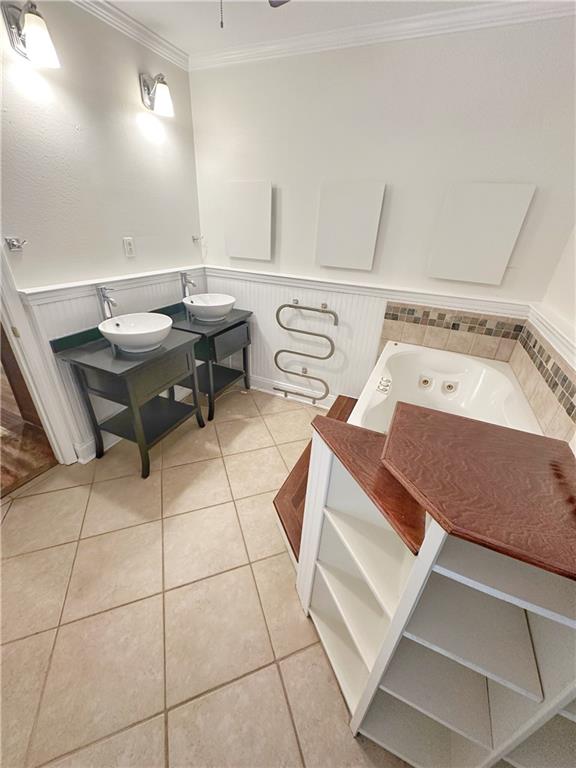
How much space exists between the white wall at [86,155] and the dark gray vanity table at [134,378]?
46 centimetres

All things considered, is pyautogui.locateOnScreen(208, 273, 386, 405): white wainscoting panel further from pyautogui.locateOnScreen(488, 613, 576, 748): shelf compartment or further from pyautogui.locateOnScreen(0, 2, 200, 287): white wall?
pyautogui.locateOnScreen(488, 613, 576, 748): shelf compartment

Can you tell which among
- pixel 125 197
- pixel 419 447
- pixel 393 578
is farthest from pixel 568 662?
pixel 125 197

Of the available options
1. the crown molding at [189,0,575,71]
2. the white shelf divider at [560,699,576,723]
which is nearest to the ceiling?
the crown molding at [189,0,575,71]

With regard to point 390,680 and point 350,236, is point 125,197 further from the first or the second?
point 390,680

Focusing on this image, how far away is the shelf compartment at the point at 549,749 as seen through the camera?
1.99ft

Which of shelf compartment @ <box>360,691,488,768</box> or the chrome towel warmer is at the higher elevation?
the chrome towel warmer

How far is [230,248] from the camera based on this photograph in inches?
91.6

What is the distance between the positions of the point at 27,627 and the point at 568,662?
166 cm

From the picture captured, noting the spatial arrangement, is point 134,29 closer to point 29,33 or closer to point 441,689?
point 29,33

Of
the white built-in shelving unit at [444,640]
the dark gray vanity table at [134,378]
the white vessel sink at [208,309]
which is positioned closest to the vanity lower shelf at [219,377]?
the dark gray vanity table at [134,378]

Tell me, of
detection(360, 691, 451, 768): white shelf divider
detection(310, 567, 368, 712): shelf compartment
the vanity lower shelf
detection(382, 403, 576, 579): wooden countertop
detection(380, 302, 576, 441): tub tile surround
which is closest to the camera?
detection(382, 403, 576, 579): wooden countertop

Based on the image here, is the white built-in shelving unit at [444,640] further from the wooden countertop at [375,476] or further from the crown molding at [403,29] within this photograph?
the crown molding at [403,29]

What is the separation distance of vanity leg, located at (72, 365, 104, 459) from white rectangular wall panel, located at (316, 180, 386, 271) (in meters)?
1.69

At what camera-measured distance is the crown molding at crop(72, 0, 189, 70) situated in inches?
55.6
